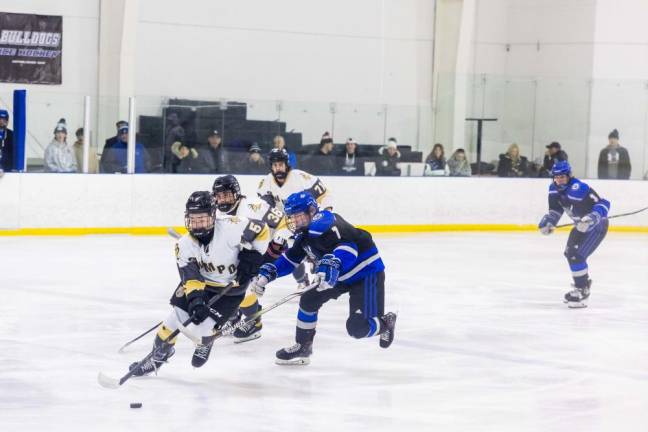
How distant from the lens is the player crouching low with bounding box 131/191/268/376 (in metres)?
5.56

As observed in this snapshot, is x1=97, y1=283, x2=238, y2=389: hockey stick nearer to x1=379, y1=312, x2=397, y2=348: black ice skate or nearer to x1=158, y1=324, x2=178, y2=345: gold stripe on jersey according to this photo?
x1=158, y1=324, x2=178, y2=345: gold stripe on jersey

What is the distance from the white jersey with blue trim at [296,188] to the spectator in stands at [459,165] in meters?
6.34

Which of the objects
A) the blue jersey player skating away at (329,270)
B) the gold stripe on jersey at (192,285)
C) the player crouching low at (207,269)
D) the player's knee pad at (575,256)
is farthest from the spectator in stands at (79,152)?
the gold stripe on jersey at (192,285)

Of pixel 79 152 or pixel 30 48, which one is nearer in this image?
pixel 79 152

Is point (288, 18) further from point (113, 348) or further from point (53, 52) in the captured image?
point (113, 348)

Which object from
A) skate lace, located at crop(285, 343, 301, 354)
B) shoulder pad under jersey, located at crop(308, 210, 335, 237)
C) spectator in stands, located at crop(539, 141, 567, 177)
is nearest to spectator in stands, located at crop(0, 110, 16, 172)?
spectator in stands, located at crop(539, 141, 567, 177)

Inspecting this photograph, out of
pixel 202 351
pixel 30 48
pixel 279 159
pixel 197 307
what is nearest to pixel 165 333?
pixel 202 351

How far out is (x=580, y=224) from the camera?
8.75m

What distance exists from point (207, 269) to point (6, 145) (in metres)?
7.21

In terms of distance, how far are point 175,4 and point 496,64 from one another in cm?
515

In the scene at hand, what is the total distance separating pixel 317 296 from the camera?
20.2ft

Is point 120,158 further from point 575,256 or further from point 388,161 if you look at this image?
point 575,256

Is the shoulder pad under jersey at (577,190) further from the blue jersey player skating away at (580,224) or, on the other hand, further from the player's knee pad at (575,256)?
the player's knee pad at (575,256)

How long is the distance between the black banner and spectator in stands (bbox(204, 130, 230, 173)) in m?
2.72
